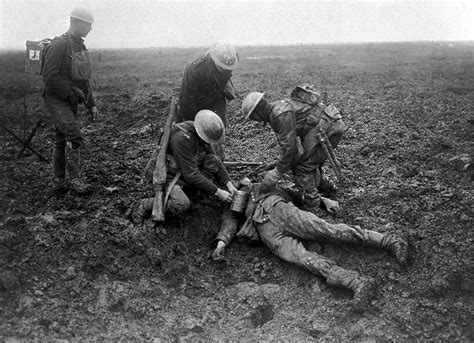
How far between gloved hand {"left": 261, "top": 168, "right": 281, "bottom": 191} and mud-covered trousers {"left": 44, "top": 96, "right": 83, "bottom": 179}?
7.78ft

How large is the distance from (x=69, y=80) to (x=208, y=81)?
1715 mm

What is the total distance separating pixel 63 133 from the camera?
565 centimetres

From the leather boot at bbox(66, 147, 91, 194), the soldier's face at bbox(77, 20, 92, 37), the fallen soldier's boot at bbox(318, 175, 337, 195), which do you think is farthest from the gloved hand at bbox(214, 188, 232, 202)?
the soldier's face at bbox(77, 20, 92, 37)

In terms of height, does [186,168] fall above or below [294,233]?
above

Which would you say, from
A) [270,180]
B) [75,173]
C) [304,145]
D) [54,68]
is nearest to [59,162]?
[75,173]

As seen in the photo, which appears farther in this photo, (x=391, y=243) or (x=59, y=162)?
(x=59, y=162)

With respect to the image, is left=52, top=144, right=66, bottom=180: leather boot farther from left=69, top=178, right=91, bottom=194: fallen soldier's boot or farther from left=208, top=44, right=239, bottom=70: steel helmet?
left=208, top=44, right=239, bottom=70: steel helmet

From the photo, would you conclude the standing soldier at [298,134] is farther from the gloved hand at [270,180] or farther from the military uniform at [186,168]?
the military uniform at [186,168]

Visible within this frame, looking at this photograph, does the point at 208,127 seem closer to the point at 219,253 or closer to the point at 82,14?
the point at 219,253

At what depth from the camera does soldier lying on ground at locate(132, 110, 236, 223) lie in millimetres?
4832

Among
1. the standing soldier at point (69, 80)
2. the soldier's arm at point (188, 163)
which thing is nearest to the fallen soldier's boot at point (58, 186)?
the standing soldier at point (69, 80)

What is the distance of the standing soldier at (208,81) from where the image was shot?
556 centimetres

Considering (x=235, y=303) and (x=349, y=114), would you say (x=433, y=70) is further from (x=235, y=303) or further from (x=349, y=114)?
(x=235, y=303)

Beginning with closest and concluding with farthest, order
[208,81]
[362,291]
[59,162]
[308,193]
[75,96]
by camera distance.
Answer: [362,291] < [308,193] < [75,96] < [208,81] < [59,162]
